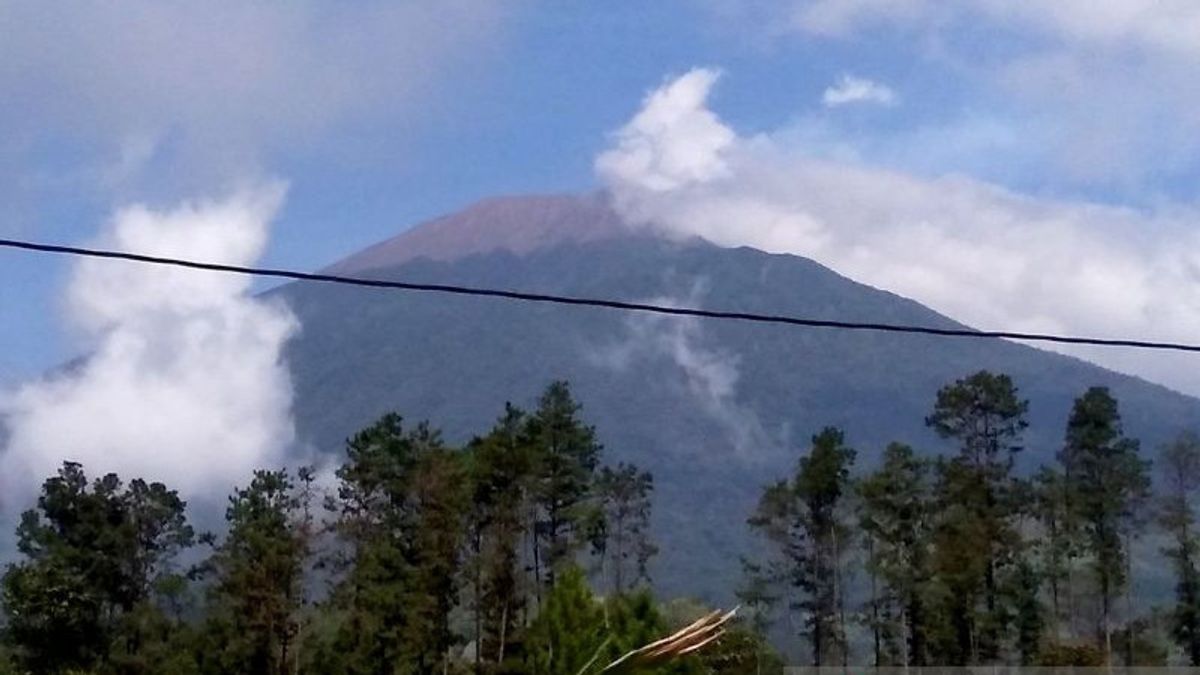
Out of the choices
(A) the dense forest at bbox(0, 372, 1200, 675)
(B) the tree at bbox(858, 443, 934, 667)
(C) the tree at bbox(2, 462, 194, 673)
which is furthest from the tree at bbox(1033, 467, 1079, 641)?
(C) the tree at bbox(2, 462, 194, 673)

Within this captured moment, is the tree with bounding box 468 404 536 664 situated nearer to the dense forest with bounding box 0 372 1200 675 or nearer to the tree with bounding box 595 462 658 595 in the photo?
the dense forest with bounding box 0 372 1200 675

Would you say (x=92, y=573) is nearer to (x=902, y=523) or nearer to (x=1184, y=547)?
(x=902, y=523)

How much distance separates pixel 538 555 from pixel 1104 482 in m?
15.0

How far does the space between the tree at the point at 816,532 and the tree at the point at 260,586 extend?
45.1 ft

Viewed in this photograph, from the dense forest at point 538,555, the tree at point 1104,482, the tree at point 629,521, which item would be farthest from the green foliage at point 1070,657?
the tree at point 629,521

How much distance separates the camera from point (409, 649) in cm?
3600

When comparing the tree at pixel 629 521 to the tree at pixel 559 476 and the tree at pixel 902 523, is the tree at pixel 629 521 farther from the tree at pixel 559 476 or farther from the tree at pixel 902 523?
the tree at pixel 902 523

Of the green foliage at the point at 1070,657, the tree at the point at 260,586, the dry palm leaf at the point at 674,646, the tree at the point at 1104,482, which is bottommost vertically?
the green foliage at the point at 1070,657

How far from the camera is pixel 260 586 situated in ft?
120

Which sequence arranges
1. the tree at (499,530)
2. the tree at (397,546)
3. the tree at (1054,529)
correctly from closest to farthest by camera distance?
the tree at (397,546) < the tree at (499,530) < the tree at (1054,529)

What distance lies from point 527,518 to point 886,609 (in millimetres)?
10048

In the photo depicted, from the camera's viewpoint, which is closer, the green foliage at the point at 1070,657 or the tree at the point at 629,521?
the green foliage at the point at 1070,657

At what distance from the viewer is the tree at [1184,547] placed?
43.2 metres

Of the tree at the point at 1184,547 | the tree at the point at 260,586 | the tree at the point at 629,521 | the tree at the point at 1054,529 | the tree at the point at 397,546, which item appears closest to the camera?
the tree at the point at 397,546
